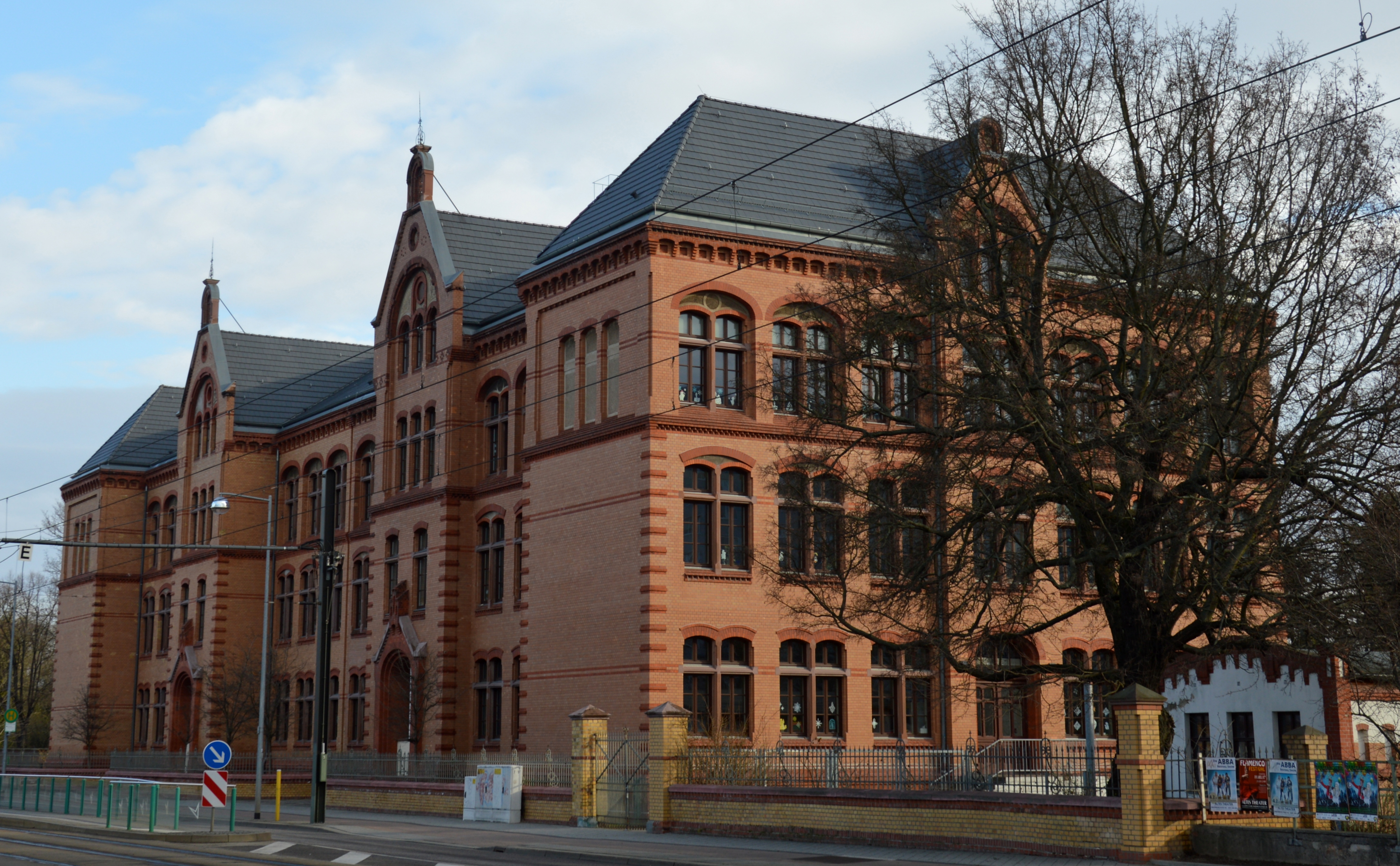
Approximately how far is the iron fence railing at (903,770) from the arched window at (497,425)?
15338 millimetres

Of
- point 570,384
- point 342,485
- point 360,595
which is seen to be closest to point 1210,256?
point 570,384

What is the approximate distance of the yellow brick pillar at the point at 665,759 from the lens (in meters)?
28.4

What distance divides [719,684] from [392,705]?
51.8 ft

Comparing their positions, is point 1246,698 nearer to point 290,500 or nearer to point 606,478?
point 606,478

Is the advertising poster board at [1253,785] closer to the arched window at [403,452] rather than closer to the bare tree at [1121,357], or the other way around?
the bare tree at [1121,357]

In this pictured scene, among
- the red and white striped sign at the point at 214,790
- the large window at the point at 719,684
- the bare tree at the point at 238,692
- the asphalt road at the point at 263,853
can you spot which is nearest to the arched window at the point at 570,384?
the large window at the point at 719,684

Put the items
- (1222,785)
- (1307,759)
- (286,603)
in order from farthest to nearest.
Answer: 1. (286,603)
2. (1307,759)
3. (1222,785)

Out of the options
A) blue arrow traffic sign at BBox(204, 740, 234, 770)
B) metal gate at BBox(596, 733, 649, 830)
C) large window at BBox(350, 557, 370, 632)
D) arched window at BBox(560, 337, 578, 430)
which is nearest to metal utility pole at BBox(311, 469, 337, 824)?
blue arrow traffic sign at BBox(204, 740, 234, 770)

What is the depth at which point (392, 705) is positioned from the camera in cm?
4594

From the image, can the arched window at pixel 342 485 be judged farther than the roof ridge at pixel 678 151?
Yes

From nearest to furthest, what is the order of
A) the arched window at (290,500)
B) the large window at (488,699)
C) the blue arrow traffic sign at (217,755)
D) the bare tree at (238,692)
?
the blue arrow traffic sign at (217,755) < the large window at (488,699) < the bare tree at (238,692) < the arched window at (290,500)

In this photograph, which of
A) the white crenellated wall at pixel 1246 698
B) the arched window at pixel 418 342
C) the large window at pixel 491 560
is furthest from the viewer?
the arched window at pixel 418 342

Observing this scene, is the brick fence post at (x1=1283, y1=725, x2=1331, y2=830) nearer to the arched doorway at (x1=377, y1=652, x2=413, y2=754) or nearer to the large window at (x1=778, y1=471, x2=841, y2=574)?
the large window at (x1=778, y1=471, x2=841, y2=574)

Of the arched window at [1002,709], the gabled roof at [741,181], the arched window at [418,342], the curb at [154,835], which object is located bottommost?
the curb at [154,835]
